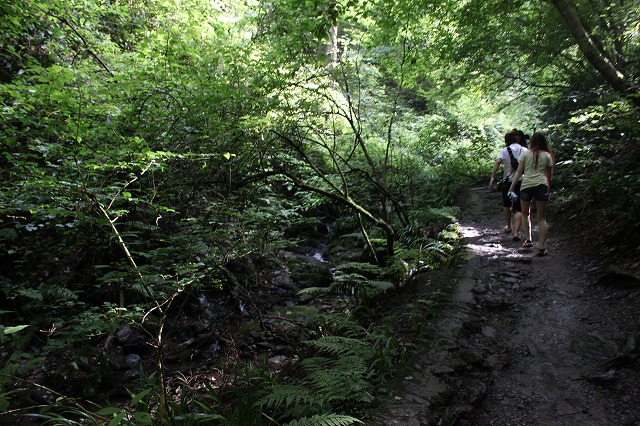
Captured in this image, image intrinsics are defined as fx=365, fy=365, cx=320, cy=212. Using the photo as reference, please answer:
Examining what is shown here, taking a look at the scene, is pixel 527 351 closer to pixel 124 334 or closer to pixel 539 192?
pixel 539 192

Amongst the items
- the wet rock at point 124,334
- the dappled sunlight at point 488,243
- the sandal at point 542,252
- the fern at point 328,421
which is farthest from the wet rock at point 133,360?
the sandal at point 542,252

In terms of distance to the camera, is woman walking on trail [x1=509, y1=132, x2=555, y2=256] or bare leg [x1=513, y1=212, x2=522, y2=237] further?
bare leg [x1=513, y1=212, x2=522, y2=237]

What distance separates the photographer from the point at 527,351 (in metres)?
4.10

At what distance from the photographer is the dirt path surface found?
316 centimetres

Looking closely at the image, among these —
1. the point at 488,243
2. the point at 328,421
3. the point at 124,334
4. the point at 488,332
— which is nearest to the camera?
the point at 328,421

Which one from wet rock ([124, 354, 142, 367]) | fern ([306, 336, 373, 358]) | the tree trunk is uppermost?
the tree trunk

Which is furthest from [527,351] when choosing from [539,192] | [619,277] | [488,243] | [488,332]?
[488,243]

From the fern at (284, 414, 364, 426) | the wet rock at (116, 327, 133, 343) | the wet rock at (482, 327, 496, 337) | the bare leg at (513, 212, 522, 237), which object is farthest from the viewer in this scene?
→ the bare leg at (513, 212, 522, 237)

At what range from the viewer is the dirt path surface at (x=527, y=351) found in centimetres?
316

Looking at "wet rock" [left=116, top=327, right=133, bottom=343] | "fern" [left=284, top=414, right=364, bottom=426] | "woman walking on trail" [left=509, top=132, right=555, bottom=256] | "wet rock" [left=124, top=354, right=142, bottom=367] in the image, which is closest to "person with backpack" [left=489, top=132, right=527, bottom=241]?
"woman walking on trail" [left=509, top=132, right=555, bottom=256]

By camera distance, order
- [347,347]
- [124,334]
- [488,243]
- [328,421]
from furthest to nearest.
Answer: [488,243], [124,334], [347,347], [328,421]

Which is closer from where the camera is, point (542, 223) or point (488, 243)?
point (542, 223)

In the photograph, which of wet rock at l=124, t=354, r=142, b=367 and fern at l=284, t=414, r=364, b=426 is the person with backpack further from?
wet rock at l=124, t=354, r=142, b=367

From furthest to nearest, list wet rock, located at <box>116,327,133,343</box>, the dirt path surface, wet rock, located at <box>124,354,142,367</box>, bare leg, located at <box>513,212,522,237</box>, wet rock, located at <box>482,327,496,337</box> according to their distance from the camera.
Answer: bare leg, located at <box>513,212,522,237</box> → wet rock, located at <box>116,327,133,343</box> → wet rock, located at <box>124,354,142,367</box> → wet rock, located at <box>482,327,496,337</box> → the dirt path surface
